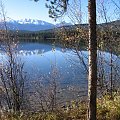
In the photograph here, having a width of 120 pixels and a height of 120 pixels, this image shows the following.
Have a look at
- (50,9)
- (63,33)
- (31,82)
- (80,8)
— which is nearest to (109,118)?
(50,9)

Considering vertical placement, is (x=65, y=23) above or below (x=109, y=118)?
above

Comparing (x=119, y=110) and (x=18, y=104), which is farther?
(x=18, y=104)

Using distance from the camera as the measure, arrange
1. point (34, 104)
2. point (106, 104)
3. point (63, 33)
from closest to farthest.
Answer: point (106, 104) < point (63, 33) < point (34, 104)

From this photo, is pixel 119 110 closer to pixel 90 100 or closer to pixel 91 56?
pixel 90 100

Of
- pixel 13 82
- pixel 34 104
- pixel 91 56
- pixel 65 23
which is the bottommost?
pixel 34 104

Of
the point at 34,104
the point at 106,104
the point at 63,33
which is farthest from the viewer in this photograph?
the point at 34,104

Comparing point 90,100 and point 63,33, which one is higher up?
point 63,33

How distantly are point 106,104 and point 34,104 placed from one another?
10561mm

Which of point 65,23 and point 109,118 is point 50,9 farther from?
point 65,23

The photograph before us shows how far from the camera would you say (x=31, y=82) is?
93.5ft

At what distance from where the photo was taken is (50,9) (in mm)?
9180

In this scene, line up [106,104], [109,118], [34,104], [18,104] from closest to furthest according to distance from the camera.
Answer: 1. [109,118]
2. [106,104]
3. [18,104]
4. [34,104]

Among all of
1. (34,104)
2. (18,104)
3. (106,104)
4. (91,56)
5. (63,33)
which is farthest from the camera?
(34,104)

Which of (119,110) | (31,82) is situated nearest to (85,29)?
(119,110)
